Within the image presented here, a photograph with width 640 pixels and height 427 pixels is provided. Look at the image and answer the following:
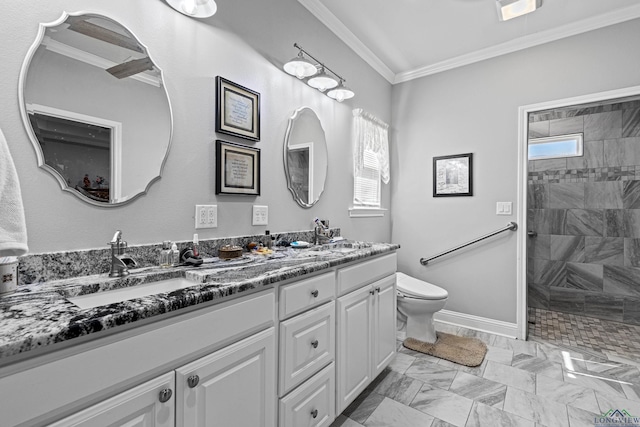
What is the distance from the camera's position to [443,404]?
1855mm

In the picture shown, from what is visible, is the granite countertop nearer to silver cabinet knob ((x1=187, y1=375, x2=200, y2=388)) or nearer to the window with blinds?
silver cabinet knob ((x1=187, y1=375, x2=200, y2=388))

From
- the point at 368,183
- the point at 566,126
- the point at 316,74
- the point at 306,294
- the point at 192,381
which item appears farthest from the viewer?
the point at 566,126

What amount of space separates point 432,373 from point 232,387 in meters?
1.71

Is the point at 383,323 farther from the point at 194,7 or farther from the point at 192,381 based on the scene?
the point at 194,7

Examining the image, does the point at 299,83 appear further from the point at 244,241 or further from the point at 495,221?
the point at 495,221

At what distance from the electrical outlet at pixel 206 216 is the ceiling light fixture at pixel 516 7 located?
247 centimetres

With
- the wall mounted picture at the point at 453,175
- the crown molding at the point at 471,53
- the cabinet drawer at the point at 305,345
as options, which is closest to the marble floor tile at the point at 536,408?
the cabinet drawer at the point at 305,345

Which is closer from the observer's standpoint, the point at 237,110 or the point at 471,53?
the point at 237,110

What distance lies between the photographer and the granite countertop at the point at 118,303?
63cm

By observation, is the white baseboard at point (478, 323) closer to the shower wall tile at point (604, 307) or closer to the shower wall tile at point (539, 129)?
the shower wall tile at point (604, 307)

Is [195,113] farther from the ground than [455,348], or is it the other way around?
[195,113]

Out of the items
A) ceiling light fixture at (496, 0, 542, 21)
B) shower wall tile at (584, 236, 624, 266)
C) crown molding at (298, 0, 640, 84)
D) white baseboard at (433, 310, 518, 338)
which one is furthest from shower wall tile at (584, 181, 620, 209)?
ceiling light fixture at (496, 0, 542, 21)

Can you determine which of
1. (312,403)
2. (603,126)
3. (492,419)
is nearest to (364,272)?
(312,403)

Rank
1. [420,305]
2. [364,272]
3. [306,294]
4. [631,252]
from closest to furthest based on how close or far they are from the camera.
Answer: [306,294]
[364,272]
[420,305]
[631,252]
